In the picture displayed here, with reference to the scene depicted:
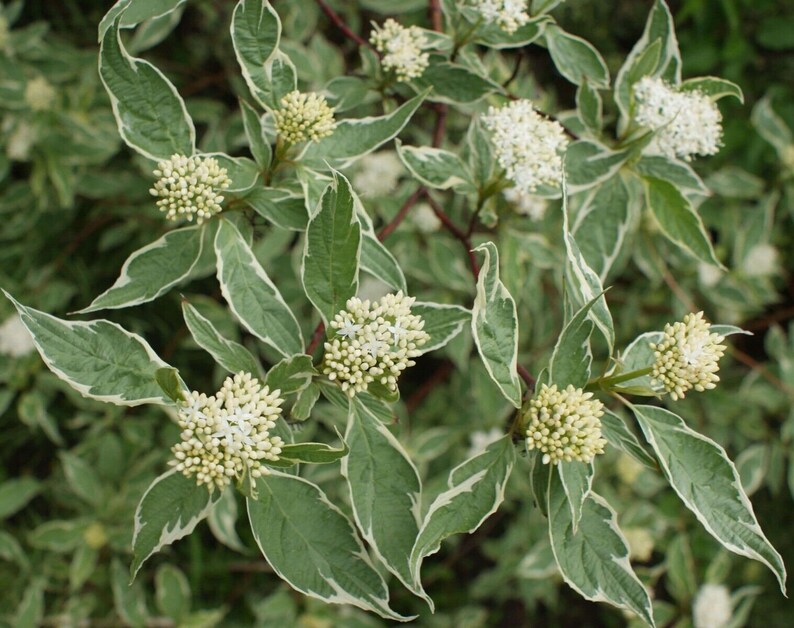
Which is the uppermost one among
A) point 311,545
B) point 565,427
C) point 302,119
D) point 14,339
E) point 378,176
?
point 302,119

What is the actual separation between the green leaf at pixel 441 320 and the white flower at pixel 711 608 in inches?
48.9

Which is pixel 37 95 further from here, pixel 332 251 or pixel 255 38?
pixel 332 251

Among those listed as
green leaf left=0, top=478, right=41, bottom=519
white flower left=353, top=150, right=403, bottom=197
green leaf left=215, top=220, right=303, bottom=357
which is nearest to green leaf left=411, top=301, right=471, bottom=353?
green leaf left=215, top=220, right=303, bottom=357

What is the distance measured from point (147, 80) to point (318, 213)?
0.35 meters

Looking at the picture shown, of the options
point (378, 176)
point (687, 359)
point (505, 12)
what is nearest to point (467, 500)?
point (687, 359)

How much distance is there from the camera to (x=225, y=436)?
0.86m

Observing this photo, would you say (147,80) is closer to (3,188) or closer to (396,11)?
(396,11)

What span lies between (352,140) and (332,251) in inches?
9.8

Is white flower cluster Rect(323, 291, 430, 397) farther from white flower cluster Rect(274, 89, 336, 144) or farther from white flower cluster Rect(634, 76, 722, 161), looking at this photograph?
white flower cluster Rect(634, 76, 722, 161)

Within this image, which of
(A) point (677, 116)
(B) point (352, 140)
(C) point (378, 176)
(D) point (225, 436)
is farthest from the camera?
(C) point (378, 176)

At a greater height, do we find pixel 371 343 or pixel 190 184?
pixel 190 184

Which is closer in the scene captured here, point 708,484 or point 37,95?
point 708,484

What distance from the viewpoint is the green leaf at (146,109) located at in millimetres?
1012

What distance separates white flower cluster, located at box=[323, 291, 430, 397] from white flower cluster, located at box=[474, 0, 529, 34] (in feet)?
1.83
